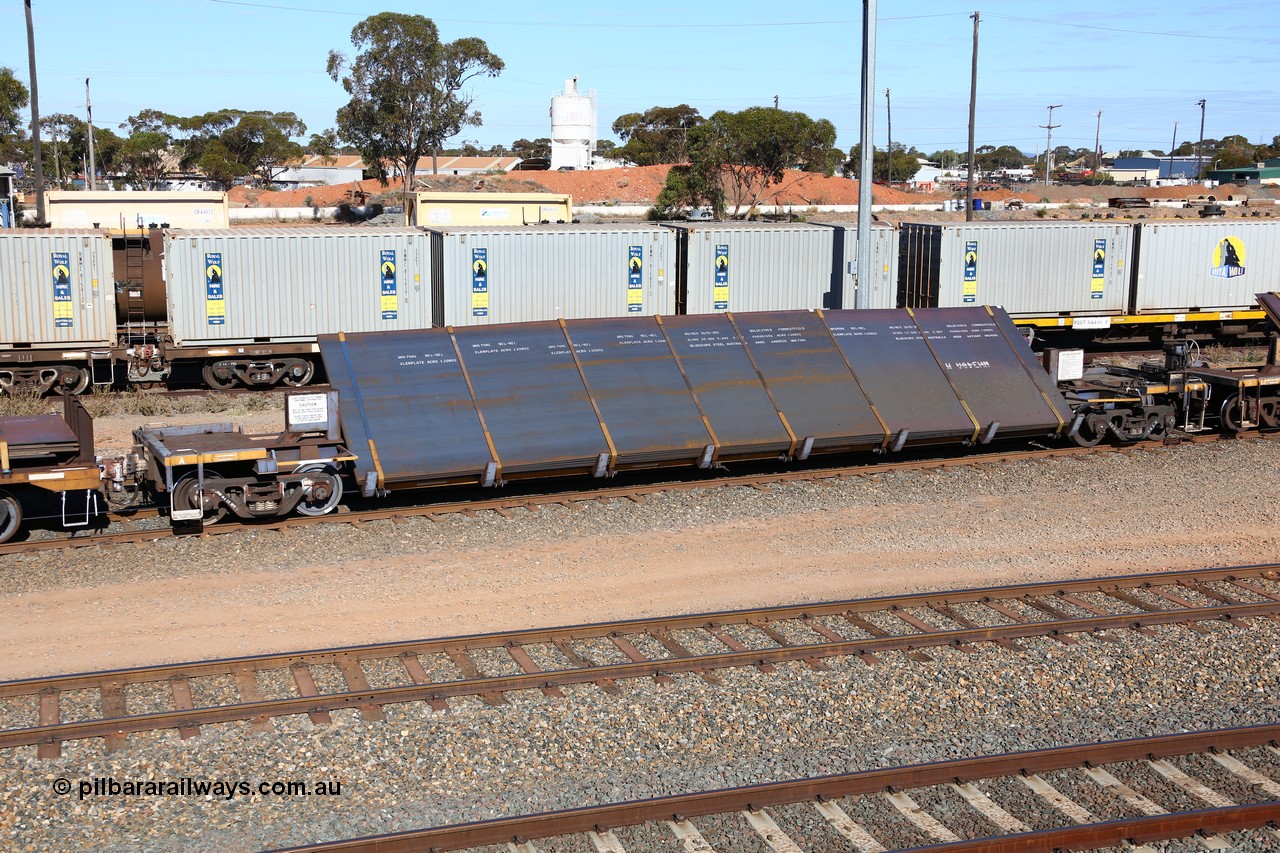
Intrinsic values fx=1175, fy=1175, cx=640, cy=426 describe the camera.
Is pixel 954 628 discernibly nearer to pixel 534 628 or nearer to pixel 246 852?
pixel 534 628

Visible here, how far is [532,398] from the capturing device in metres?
15.5

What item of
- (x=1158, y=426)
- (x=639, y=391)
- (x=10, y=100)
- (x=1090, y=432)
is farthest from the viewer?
(x=10, y=100)

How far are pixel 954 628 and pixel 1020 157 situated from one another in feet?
644

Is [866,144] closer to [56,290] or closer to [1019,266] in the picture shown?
[1019,266]

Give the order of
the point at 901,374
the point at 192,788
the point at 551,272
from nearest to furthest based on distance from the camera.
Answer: the point at 192,788, the point at 901,374, the point at 551,272

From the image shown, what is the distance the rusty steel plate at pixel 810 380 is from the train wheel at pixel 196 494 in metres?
7.51

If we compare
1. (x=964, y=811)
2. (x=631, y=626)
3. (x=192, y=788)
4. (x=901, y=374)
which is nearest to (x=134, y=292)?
(x=901, y=374)

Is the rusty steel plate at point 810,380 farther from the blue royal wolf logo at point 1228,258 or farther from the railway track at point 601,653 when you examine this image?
the blue royal wolf logo at point 1228,258

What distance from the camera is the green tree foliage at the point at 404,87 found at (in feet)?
211

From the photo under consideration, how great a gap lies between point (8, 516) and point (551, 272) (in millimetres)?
13773

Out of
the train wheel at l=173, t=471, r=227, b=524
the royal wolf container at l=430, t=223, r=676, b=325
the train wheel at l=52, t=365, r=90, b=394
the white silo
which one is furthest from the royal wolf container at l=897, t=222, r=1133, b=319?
the white silo

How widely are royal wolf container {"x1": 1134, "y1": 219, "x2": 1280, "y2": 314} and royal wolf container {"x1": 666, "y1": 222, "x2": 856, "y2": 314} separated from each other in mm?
8146

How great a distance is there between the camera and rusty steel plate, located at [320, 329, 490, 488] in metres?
14.4

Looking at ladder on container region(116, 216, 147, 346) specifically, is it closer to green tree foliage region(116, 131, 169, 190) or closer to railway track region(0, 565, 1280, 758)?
railway track region(0, 565, 1280, 758)
